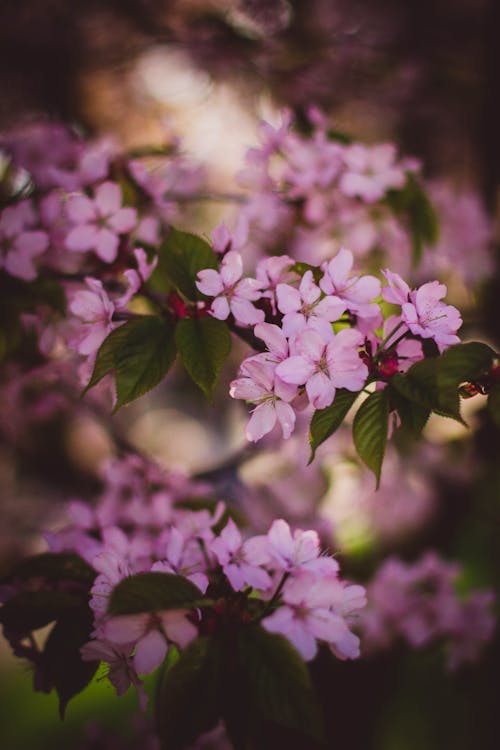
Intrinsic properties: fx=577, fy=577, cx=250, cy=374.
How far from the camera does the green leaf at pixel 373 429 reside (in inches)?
27.9

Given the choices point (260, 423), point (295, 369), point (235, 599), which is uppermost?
point (295, 369)

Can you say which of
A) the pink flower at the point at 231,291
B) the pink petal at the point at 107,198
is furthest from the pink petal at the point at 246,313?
the pink petal at the point at 107,198

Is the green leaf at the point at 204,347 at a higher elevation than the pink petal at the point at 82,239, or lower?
higher

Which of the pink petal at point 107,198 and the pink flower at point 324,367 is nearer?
the pink flower at point 324,367

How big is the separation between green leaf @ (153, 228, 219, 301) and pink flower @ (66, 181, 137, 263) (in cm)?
23

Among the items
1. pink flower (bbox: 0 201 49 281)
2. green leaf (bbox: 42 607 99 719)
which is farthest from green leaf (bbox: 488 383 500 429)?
pink flower (bbox: 0 201 49 281)

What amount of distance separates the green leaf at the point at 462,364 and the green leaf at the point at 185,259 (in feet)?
1.21

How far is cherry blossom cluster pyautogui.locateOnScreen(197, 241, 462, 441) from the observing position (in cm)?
73

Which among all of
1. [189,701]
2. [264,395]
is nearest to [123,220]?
[264,395]

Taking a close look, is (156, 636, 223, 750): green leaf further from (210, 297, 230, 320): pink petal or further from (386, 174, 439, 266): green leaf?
(386, 174, 439, 266): green leaf

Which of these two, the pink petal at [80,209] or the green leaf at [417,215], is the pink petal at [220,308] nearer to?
the pink petal at [80,209]

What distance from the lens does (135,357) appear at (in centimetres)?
79

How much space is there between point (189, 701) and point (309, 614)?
16 cm

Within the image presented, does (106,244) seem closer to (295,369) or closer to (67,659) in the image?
(295,369)
